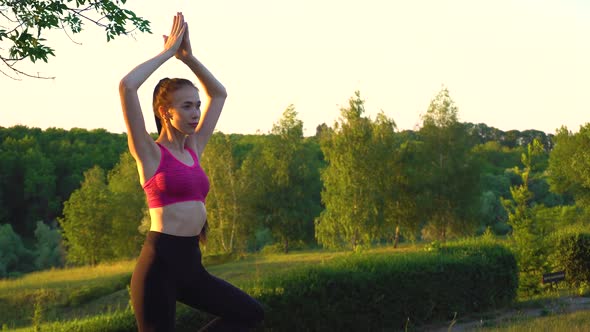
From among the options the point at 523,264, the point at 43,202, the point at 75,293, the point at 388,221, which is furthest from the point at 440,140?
the point at 43,202

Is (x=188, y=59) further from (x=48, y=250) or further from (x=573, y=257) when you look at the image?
(x=48, y=250)

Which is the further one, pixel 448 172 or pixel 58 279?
pixel 448 172

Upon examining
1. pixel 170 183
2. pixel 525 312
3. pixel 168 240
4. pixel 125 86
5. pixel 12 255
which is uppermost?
pixel 125 86

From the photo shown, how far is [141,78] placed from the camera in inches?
150

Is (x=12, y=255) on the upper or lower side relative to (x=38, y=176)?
lower

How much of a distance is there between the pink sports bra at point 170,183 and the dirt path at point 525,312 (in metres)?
7.99

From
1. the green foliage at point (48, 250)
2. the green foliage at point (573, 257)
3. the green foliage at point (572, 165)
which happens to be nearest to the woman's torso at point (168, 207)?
the green foliage at point (573, 257)

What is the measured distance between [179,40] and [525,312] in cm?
1064

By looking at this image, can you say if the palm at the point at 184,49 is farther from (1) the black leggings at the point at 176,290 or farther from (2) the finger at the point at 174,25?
(1) the black leggings at the point at 176,290

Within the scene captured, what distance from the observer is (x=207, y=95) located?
4547mm

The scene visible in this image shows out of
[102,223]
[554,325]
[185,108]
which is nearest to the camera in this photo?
[185,108]

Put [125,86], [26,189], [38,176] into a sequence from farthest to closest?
[38,176], [26,189], [125,86]

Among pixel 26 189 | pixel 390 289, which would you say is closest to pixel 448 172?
pixel 390 289

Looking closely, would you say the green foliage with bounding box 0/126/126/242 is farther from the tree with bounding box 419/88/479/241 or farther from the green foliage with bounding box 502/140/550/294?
the green foliage with bounding box 502/140/550/294
